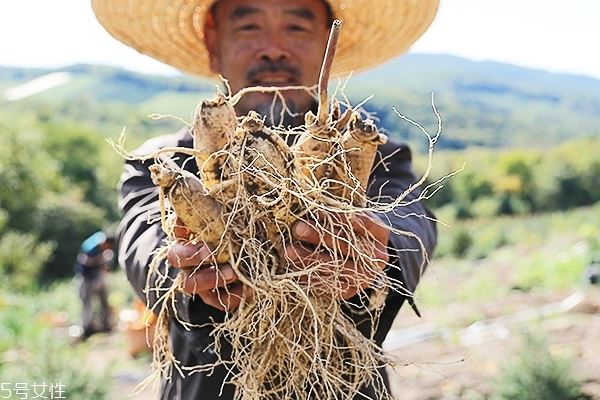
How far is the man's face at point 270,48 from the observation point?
4.81 feet

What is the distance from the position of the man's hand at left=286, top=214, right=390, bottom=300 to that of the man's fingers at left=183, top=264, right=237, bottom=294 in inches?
4.0

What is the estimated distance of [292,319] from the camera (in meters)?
1.14

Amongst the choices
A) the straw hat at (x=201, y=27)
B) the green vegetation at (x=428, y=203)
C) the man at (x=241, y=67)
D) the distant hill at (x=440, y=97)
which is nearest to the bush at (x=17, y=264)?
the green vegetation at (x=428, y=203)

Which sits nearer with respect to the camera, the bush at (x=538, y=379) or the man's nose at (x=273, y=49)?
the man's nose at (x=273, y=49)

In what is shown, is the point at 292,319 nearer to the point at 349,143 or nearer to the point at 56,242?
the point at 349,143

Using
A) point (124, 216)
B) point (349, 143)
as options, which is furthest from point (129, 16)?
point (349, 143)

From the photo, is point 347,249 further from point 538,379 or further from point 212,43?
point 538,379

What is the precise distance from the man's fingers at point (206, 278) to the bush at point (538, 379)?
2698 millimetres

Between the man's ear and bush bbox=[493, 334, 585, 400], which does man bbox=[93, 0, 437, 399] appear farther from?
bush bbox=[493, 334, 585, 400]

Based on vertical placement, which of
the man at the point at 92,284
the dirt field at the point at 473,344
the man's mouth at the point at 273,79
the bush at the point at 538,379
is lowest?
the man at the point at 92,284

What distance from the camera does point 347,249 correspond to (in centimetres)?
110

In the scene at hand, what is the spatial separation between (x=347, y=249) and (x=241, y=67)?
58 centimetres

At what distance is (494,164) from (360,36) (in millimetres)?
33817

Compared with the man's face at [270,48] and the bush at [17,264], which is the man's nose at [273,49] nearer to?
the man's face at [270,48]
